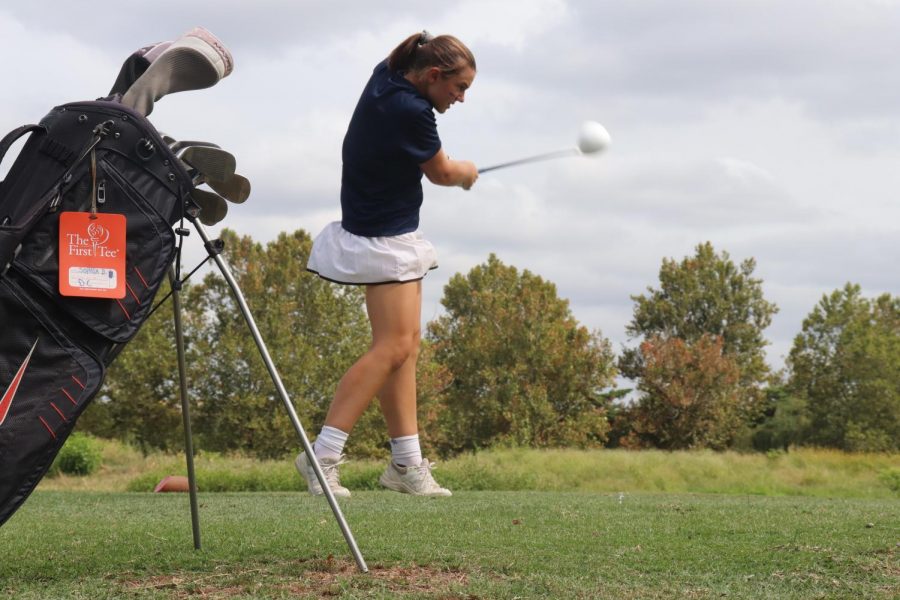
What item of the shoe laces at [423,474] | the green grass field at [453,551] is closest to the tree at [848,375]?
the green grass field at [453,551]

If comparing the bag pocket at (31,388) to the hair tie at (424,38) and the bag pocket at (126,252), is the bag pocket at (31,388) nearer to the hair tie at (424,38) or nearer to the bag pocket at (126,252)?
the bag pocket at (126,252)

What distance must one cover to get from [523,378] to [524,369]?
1.35 feet

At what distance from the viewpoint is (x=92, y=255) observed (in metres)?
3.96

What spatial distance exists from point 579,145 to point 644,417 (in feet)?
140

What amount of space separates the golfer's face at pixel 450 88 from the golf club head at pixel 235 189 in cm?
97

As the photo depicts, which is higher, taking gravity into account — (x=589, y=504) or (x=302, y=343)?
(x=302, y=343)

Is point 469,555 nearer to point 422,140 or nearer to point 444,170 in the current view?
point 444,170

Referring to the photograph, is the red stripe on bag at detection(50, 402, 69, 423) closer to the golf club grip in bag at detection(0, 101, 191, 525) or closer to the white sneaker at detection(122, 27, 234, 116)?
the golf club grip in bag at detection(0, 101, 191, 525)

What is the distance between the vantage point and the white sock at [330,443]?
497 centimetres

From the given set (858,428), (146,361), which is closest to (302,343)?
(146,361)

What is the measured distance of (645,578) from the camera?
15.0 ft

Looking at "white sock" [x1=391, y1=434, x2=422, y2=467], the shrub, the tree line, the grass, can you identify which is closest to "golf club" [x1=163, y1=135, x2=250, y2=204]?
"white sock" [x1=391, y1=434, x2=422, y2=467]

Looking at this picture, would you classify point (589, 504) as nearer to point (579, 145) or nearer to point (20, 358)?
→ point (579, 145)

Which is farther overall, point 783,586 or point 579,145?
point 579,145
